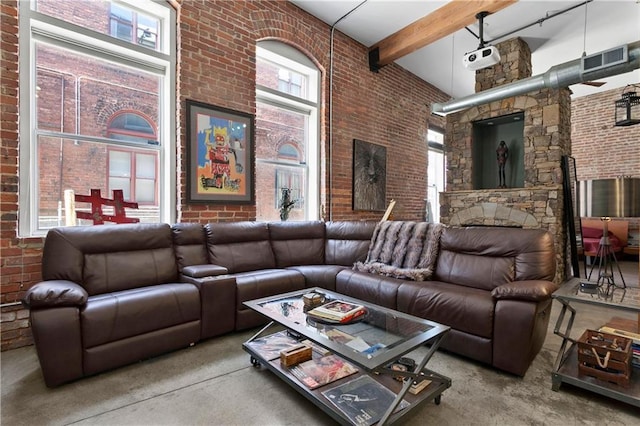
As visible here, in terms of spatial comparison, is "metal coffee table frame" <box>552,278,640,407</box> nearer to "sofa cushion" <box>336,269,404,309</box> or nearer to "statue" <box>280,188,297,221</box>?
"sofa cushion" <box>336,269,404,309</box>

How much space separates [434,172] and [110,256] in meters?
6.52

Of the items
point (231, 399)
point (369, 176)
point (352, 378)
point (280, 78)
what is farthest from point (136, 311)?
point (369, 176)

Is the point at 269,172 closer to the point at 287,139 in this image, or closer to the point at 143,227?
the point at 287,139

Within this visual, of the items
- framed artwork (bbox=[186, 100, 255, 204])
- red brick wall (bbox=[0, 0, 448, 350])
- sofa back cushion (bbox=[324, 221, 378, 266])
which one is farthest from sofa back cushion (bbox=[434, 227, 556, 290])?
framed artwork (bbox=[186, 100, 255, 204])

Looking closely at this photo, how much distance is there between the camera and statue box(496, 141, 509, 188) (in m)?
5.41

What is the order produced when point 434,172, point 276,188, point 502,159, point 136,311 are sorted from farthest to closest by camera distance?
point 434,172 < point 502,159 < point 276,188 < point 136,311

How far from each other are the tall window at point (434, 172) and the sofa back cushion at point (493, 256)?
396 centimetres

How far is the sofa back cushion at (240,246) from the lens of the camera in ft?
10.3

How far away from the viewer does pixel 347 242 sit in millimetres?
3840

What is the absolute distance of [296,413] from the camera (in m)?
1.65

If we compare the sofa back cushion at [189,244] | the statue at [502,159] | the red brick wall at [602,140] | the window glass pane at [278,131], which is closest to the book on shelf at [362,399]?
the sofa back cushion at [189,244]

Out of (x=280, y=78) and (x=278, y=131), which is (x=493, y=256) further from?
(x=280, y=78)

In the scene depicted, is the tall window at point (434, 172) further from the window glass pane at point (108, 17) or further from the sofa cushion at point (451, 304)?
the window glass pane at point (108, 17)

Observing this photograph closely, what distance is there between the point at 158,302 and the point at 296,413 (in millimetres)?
1245
